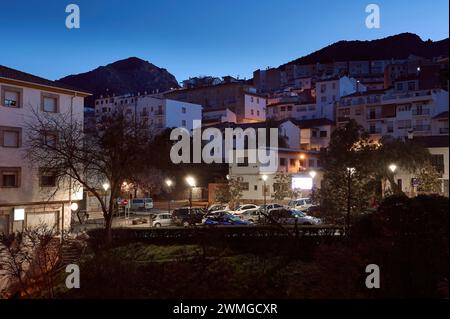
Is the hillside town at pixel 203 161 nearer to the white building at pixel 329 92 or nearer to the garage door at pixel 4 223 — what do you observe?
the garage door at pixel 4 223

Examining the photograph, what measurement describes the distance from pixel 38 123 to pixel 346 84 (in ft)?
180

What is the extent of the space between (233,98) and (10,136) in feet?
169

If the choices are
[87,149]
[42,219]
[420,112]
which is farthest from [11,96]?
[420,112]

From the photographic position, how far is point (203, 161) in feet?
183

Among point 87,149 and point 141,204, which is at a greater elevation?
point 87,149

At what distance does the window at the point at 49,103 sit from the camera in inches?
1252

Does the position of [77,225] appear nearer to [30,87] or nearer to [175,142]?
[30,87]

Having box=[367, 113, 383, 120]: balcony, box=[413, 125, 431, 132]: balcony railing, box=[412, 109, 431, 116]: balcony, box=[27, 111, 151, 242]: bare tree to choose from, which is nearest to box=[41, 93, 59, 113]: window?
box=[27, 111, 151, 242]: bare tree

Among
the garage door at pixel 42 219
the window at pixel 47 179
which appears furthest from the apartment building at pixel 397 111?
the garage door at pixel 42 219

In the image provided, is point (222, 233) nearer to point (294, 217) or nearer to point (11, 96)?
point (294, 217)

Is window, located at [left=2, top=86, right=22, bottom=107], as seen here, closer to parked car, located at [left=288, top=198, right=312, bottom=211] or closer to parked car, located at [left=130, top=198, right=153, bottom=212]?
parked car, located at [left=130, top=198, right=153, bottom=212]

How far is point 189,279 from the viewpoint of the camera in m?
15.1

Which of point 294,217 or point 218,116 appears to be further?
point 218,116

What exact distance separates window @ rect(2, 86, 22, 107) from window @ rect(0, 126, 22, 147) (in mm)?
1525
